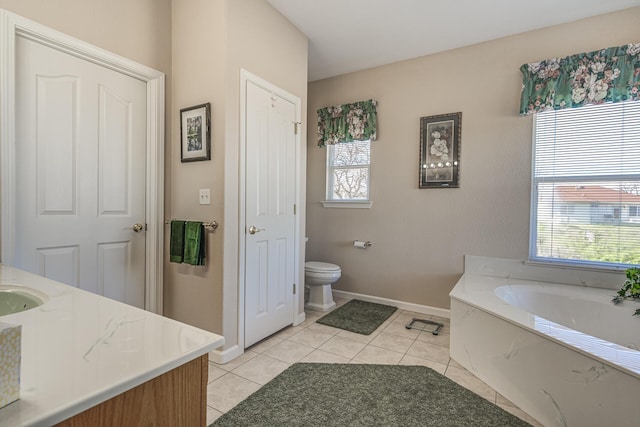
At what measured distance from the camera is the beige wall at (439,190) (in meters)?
2.76

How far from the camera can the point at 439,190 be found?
10.3 ft

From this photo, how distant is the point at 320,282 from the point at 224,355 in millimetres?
1298

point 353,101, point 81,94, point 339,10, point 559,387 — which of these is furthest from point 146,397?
point 353,101

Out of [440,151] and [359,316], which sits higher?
[440,151]

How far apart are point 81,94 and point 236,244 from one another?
1.31 m

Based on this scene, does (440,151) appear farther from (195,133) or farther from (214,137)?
(195,133)

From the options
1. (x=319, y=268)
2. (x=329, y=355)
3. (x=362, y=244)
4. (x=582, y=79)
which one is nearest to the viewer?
(x=329, y=355)

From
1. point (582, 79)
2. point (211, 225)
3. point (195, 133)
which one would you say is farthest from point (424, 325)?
point (195, 133)

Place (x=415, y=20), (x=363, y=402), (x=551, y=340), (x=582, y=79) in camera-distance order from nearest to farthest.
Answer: (x=551, y=340) → (x=363, y=402) → (x=582, y=79) → (x=415, y=20)

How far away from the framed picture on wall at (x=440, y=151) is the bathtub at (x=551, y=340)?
795 millimetres

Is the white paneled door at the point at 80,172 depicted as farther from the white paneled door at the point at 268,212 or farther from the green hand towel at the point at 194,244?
the white paneled door at the point at 268,212

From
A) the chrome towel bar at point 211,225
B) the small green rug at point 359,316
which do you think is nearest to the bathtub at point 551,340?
the small green rug at point 359,316

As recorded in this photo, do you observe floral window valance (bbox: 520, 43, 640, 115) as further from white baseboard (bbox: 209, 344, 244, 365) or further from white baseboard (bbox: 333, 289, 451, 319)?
white baseboard (bbox: 209, 344, 244, 365)

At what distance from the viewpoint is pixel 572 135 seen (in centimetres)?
258
